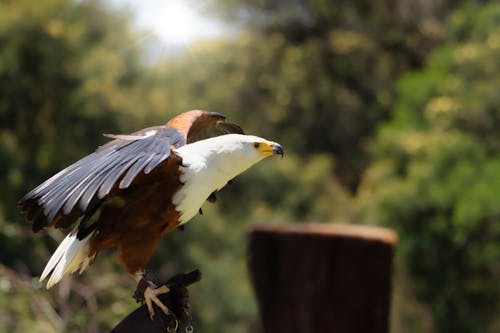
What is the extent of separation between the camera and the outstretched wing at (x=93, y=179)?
214 centimetres

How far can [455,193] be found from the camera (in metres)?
7.91

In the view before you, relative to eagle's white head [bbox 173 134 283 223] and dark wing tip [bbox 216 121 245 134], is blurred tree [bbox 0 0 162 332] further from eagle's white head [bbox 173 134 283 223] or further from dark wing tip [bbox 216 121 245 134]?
eagle's white head [bbox 173 134 283 223]

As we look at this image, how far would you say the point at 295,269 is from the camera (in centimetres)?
493

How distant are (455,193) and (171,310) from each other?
5.87 meters

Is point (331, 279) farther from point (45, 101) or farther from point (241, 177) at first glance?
point (241, 177)

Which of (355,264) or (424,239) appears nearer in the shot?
(355,264)

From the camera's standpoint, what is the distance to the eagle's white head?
2.31m

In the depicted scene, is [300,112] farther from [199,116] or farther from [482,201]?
[199,116]

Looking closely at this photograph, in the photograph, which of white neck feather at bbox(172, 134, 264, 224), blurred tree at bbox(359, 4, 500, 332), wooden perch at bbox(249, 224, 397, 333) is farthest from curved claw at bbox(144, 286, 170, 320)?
blurred tree at bbox(359, 4, 500, 332)

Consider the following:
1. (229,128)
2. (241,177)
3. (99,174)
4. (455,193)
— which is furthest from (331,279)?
(241,177)

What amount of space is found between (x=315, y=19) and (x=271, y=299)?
321 inches

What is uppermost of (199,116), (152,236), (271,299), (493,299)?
(199,116)

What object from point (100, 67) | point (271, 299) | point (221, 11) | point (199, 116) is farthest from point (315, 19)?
point (199, 116)

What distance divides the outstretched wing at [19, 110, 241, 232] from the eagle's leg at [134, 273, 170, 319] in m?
0.22
